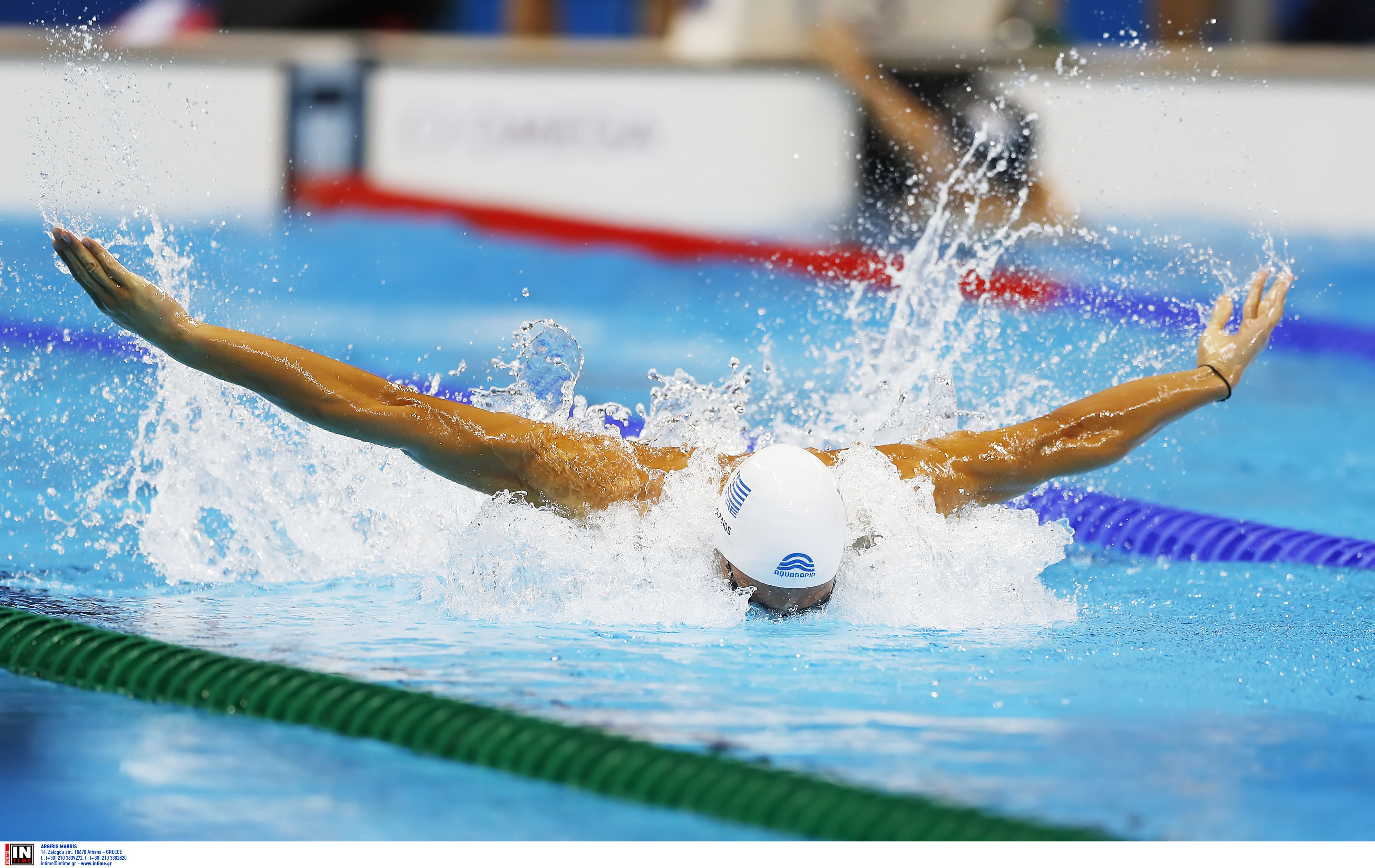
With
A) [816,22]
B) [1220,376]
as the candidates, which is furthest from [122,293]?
[816,22]

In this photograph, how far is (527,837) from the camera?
2.20 metres

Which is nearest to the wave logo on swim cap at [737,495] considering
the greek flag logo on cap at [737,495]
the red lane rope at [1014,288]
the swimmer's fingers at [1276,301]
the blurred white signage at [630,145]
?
the greek flag logo on cap at [737,495]

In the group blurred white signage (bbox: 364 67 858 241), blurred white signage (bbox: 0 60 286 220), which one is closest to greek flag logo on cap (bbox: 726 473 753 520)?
blurred white signage (bbox: 0 60 286 220)

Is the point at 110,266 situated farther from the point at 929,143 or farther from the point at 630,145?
the point at 630,145

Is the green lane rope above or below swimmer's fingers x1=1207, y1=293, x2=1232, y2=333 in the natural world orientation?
below

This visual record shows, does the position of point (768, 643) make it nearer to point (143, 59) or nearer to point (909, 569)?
point (909, 569)

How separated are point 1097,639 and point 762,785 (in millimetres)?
1112

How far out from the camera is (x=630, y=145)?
845 cm

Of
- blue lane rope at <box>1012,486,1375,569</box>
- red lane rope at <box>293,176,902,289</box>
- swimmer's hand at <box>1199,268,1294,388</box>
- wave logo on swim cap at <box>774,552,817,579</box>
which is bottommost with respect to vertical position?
blue lane rope at <box>1012,486,1375,569</box>

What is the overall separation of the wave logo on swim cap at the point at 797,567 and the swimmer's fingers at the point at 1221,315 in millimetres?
1185

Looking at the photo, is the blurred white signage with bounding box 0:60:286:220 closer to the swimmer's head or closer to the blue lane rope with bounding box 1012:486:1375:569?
the blue lane rope with bounding box 1012:486:1375:569

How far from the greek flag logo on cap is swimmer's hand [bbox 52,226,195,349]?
1001 mm

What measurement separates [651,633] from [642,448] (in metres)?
0.38

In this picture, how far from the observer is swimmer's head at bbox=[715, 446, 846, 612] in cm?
290
